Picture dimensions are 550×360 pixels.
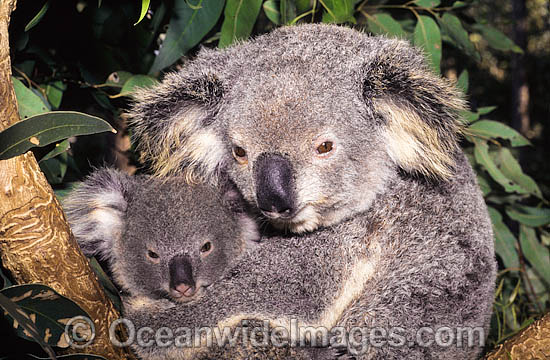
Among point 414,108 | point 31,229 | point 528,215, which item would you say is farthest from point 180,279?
point 528,215

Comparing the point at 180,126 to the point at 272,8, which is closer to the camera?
the point at 180,126

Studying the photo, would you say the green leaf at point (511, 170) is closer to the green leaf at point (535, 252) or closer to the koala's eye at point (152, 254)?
the green leaf at point (535, 252)

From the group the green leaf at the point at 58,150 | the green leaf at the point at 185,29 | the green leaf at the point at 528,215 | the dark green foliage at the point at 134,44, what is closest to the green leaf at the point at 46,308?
the dark green foliage at the point at 134,44

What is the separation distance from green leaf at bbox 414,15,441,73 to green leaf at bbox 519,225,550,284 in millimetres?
1425

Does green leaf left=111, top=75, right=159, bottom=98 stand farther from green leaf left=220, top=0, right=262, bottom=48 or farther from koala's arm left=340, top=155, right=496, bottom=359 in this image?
koala's arm left=340, top=155, right=496, bottom=359

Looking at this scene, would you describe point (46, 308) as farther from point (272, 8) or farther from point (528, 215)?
point (528, 215)

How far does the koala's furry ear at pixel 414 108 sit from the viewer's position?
208 cm

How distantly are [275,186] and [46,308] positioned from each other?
817mm

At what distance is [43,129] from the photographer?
5.11ft

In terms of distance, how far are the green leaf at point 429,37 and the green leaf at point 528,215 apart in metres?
1.21

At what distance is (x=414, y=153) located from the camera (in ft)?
7.35

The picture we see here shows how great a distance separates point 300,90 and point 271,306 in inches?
33.0

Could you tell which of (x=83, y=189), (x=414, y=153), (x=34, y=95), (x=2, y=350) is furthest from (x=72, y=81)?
(x=414, y=153)

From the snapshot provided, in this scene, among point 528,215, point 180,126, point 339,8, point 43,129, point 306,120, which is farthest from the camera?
point 528,215
